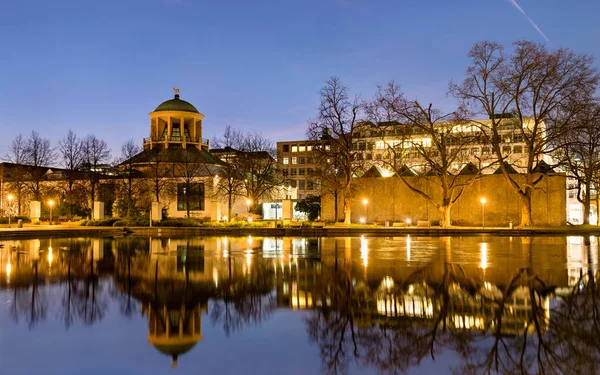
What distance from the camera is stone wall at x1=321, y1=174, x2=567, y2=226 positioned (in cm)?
5006

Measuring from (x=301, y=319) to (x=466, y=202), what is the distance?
45.1 meters

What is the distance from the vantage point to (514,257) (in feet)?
70.9

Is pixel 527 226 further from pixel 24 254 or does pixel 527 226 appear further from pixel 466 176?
pixel 24 254

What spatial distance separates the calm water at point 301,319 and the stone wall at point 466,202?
34235 mm

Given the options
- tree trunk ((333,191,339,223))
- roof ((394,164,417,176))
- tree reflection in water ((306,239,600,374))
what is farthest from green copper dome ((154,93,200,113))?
tree reflection in water ((306,239,600,374))

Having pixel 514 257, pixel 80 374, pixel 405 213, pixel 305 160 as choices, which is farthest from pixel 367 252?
pixel 305 160

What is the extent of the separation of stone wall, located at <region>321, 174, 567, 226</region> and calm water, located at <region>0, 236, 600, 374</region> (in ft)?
112

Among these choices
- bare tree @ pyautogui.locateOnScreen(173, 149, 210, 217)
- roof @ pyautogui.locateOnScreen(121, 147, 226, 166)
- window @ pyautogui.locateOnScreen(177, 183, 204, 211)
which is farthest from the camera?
roof @ pyautogui.locateOnScreen(121, 147, 226, 166)

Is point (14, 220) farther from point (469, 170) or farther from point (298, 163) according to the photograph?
point (298, 163)

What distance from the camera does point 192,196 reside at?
6184 cm

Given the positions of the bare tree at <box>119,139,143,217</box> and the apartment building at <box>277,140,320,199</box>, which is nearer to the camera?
the bare tree at <box>119,139,143,217</box>

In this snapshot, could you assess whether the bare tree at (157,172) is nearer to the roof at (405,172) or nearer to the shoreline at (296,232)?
the shoreline at (296,232)

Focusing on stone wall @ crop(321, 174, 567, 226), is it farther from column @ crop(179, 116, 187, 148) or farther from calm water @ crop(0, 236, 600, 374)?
calm water @ crop(0, 236, 600, 374)

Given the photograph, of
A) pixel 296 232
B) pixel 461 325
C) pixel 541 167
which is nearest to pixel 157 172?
pixel 296 232
